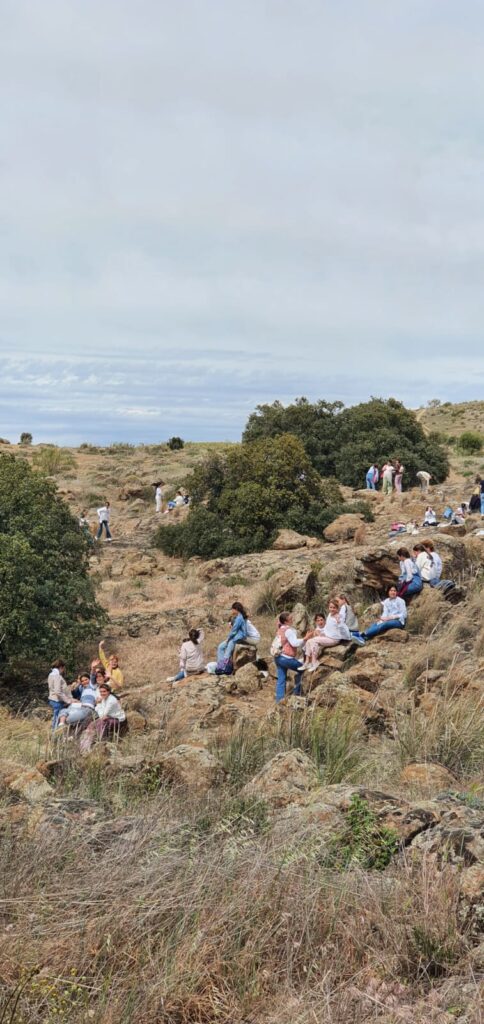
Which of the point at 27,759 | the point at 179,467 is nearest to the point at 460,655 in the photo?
the point at 27,759

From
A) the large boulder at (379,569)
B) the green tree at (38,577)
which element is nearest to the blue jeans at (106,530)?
the green tree at (38,577)

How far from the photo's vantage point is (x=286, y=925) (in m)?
3.51

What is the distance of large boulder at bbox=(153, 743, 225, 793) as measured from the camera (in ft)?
18.3

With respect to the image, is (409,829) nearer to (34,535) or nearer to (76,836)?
(76,836)

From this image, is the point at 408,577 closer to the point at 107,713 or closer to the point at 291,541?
the point at 107,713

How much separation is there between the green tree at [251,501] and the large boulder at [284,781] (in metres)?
18.9

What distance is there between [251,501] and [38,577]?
35.6ft

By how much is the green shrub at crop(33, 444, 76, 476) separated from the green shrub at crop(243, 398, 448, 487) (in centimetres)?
1244

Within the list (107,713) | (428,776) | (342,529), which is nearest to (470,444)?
(342,529)

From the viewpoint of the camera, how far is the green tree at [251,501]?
25281 millimetres

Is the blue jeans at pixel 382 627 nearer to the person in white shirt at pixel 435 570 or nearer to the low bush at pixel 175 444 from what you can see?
the person in white shirt at pixel 435 570

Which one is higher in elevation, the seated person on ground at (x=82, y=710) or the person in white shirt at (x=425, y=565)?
the person in white shirt at (x=425, y=565)

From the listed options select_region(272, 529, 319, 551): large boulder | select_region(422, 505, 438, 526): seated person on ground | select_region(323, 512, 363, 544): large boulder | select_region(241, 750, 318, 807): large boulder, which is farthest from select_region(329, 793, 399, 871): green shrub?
select_region(323, 512, 363, 544): large boulder

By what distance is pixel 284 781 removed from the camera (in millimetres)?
5336
